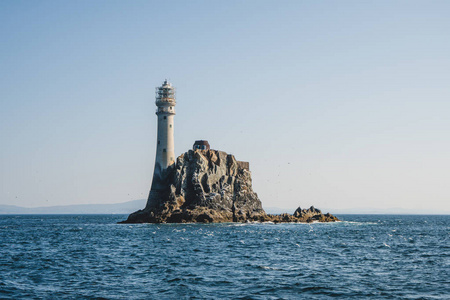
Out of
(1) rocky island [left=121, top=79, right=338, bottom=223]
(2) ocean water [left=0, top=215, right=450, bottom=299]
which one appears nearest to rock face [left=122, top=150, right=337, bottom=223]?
(1) rocky island [left=121, top=79, right=338, bottom=223]

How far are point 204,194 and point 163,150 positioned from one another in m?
12.6

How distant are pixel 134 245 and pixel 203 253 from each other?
10.7 meters

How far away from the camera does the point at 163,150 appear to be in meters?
97.1

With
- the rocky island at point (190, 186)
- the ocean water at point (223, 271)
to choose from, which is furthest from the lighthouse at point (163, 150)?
the ocean water at point (223, 271)

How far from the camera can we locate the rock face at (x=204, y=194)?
9146cm

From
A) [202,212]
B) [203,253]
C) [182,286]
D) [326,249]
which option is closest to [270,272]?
[182,286]

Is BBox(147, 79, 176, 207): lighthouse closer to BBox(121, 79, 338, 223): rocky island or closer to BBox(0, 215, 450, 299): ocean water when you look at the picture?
BBox(121, 79, 338, 223): rocky island

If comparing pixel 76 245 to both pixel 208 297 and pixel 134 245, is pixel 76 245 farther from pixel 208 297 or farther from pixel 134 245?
pixel 208 297

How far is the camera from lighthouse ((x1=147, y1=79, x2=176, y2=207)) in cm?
9647

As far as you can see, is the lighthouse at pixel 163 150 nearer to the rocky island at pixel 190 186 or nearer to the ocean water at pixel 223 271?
the rocky island at pixel 190 186

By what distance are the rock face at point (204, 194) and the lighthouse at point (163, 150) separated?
430 mm

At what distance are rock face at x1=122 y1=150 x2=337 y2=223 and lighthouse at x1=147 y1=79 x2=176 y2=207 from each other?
0.43 m

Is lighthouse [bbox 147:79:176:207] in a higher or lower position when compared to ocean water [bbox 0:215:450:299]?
higher

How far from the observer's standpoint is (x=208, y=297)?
25.7m
